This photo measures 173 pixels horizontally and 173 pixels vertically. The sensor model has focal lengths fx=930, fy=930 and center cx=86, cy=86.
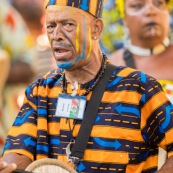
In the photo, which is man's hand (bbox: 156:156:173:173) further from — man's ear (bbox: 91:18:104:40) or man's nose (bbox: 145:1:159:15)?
man's nose (bbox: 145:1:159:15)

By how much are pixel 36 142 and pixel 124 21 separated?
8.11ft

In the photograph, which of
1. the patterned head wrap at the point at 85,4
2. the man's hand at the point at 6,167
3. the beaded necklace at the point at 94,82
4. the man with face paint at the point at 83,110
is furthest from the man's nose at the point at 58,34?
the man's hand at the point at 6,167

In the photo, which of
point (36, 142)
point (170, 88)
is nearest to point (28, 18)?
point (170, 88)

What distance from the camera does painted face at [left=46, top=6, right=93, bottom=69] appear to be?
548 cm

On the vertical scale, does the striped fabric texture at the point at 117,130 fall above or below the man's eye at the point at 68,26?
below

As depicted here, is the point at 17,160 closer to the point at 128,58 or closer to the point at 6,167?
the point at 6,167

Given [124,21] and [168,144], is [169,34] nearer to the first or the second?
[124,21]

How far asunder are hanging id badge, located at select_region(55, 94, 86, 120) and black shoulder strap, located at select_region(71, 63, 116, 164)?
0.05 m

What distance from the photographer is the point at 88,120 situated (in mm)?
5406

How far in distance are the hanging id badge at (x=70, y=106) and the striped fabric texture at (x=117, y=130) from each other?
3 centimetres

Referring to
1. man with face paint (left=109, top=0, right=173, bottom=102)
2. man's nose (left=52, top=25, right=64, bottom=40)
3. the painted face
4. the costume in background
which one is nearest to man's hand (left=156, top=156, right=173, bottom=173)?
the painted face

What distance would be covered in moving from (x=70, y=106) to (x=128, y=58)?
2221 mm

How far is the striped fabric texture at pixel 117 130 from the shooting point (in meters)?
5.36

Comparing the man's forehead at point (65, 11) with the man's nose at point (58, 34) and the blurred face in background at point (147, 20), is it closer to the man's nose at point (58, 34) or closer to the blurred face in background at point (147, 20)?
the man's nose at point (58, 34)
